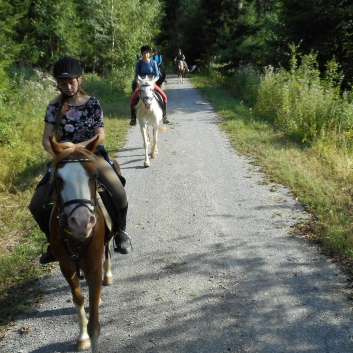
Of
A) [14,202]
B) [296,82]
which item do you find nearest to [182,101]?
[296,82]

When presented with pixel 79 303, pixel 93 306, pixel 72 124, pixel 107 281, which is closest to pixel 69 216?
pixel 93 306

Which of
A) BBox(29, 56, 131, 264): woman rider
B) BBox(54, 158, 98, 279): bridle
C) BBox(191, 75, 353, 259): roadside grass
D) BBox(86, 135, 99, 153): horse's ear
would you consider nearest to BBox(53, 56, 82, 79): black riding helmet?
BBox(29, 56, 131, 264): woman rider

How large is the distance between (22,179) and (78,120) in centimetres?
516

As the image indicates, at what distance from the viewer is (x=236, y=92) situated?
20172 mm

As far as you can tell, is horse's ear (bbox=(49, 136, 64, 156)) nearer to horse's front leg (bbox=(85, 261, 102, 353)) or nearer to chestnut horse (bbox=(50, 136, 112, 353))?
chestnut horse (bbox=(50, 136, 112, 353))

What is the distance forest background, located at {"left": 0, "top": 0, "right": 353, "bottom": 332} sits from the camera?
6.07 meters

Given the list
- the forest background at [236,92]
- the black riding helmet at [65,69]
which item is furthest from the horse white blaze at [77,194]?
the forest background at [236,92]

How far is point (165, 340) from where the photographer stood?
356cm

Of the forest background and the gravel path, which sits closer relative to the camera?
the gravel path

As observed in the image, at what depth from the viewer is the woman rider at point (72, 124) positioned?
3.66m

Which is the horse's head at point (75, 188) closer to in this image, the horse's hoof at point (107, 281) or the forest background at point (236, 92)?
the horse's hoof at point (107, 281)

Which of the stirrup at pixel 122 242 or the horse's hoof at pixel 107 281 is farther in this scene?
the horse's hoof at pixel 107 281

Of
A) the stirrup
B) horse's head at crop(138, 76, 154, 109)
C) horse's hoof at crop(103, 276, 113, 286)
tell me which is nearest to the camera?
the stirrup

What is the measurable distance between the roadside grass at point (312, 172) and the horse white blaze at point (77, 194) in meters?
3.52
